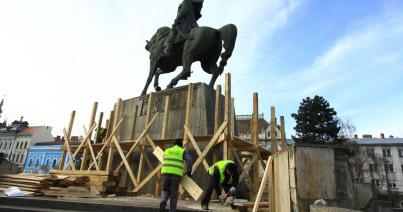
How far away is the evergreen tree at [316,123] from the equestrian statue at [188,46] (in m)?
23.0

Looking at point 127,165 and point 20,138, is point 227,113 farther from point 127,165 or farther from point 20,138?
point 20,138

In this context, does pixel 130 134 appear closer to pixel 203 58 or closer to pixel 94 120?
pixel 94 120

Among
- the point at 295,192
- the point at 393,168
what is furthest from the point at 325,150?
the point at 393,168

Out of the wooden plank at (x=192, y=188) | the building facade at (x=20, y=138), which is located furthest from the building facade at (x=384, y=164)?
the building facade at (x=20, y=138)

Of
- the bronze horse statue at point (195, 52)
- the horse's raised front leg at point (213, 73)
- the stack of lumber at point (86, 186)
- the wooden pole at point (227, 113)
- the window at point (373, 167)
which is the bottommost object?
the stack of lumber at point (86, 186)

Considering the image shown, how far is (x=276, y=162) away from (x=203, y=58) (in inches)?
264

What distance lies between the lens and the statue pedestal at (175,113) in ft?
30.7

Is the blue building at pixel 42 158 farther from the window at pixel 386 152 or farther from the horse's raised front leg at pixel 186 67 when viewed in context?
the window at pixel 386 152

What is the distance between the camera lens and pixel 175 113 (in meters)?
10.2

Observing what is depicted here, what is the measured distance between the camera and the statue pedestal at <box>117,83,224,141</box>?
A: 9344mm

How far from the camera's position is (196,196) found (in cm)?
539

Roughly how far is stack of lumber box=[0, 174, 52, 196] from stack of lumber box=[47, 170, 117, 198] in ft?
0.56

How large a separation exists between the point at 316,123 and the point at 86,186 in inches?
1137

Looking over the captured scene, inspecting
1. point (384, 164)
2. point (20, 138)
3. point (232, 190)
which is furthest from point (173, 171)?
point (20, 138)
